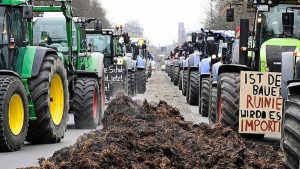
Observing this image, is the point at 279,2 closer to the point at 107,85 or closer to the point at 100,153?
the point at 100,153

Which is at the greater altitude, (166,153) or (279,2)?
(279,2)

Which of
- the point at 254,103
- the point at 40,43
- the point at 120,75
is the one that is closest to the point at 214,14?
the point at 120,75

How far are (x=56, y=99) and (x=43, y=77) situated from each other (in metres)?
1.48

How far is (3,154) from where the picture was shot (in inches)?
452

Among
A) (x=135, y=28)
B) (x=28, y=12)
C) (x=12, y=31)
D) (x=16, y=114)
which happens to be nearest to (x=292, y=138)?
(x=16, y=114)

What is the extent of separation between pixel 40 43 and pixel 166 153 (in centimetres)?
922

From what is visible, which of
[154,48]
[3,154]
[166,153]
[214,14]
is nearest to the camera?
[166,153]

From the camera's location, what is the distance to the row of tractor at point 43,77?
11.9 metres

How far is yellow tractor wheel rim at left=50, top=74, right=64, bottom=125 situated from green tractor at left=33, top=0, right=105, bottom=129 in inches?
66.5

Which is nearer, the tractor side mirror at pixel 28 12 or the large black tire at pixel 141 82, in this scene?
the tractor side mirror at pixel 28 12

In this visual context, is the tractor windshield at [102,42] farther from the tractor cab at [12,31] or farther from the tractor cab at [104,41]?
the tractor cab at [12,31]

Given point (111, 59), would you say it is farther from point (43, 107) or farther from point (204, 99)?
point (43, 107)

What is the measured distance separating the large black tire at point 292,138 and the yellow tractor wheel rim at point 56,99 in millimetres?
7691

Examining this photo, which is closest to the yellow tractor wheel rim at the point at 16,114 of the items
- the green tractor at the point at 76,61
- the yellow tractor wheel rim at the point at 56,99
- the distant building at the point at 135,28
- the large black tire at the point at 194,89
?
the yellow tractor wheel rim at the point at 56,99
